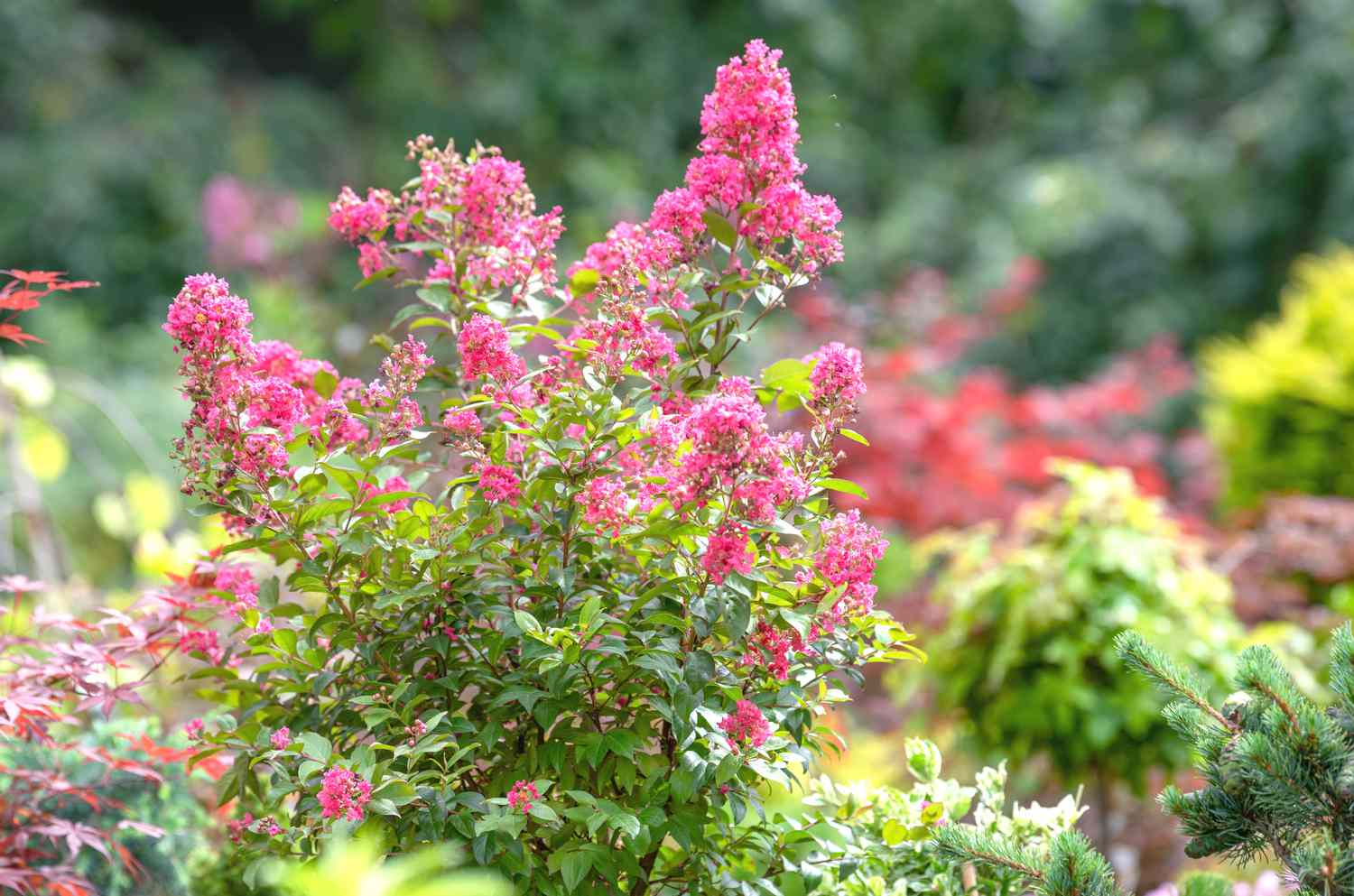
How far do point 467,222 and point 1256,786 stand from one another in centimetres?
130

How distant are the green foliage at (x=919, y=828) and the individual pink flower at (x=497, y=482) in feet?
2.19

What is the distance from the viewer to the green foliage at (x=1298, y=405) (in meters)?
4.91

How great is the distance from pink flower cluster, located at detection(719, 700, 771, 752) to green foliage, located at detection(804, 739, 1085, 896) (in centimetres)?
32

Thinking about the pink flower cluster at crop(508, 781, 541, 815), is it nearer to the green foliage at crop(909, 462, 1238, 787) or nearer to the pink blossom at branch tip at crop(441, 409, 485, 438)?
the pink blossom at branch tip at crop(441, 409, 485, 438)

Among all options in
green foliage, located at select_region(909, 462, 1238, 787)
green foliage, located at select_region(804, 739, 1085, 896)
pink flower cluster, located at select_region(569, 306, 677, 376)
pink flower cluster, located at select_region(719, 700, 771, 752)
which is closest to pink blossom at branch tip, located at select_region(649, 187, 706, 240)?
pink flower cluster, located at select_region(569, 306, 677, 376)

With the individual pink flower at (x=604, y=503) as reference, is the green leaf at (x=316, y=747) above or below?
below

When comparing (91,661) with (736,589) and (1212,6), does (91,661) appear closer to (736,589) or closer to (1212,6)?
(736,589)

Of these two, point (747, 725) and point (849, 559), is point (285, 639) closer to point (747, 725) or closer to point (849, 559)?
point (747, 725)

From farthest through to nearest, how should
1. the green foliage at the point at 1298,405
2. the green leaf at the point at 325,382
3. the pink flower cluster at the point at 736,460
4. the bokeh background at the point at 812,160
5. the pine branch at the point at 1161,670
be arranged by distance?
the bokeh background at the point at 812,160 < the green foliage at the point at 1298,405 < the green leaf at the point at 325,382 < the pine branch at the point at 1161,670 < the pink flower cluster at the point at 736,460

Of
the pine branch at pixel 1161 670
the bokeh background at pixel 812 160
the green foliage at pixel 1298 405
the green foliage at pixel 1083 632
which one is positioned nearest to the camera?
the pine branch at pixel 1161 670

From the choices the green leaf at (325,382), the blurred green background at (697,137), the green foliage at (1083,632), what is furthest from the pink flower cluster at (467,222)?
the blurred green background at (697,137)

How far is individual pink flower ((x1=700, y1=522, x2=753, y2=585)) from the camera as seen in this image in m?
1.41

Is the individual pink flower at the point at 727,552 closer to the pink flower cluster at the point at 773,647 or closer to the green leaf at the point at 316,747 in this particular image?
the pink flower cluster at the point at 773,647

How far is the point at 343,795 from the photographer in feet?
4.54
